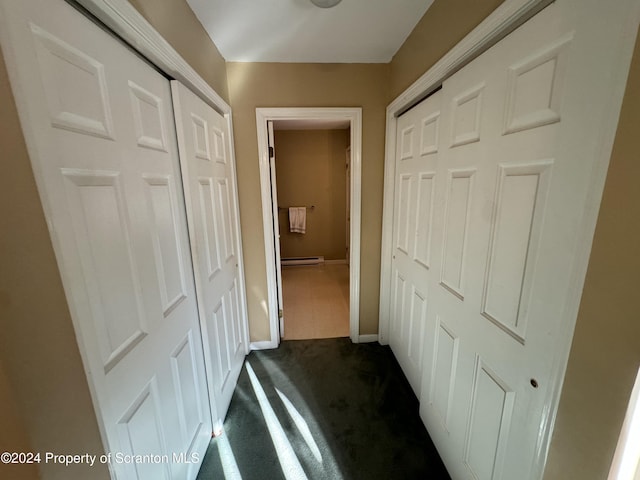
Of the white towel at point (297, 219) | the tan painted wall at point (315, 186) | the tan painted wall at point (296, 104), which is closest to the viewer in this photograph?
the tan painted wall at point (296, 104)

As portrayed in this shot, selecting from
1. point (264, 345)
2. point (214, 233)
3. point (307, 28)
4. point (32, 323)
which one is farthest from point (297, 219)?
point (32, 323)

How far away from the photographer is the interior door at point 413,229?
55.2 inches

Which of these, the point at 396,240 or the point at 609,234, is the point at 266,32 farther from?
the point at 609,234

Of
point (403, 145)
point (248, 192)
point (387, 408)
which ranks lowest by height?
point (387, 408)

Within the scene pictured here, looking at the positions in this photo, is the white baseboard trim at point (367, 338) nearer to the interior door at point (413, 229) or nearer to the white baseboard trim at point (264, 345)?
the interior door at point (413, 229)

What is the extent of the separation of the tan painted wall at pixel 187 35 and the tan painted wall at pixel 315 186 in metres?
2.49

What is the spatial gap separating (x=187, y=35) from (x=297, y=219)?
3223mm

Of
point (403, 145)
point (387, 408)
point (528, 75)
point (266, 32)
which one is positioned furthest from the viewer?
point (403, 145)

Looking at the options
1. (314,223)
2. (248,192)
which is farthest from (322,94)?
(314,223)

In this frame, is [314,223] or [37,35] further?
[314,223]

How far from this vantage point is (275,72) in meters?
1.79

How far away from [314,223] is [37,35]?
156 inches

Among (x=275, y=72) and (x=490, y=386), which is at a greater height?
(x=275, y=72)

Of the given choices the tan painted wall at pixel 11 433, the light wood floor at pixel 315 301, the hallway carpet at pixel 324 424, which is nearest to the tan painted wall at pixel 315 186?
the light wood floor at pixel 315 301
